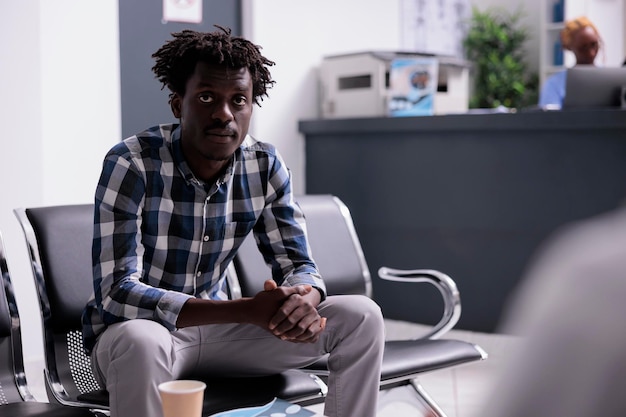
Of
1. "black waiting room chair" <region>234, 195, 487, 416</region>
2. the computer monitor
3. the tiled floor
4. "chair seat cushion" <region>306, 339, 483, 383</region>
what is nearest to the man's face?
"black waiting room chair" <region>234, 195, 487, 416</region>

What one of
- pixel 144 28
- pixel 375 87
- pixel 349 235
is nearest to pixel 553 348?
pixel 349 235

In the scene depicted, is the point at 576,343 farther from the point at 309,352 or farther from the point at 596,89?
the point at 596,89

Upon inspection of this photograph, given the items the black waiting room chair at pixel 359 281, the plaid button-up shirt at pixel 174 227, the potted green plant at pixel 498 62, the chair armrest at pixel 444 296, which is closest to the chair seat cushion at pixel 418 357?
the black waiting room chair at pixel 359 281

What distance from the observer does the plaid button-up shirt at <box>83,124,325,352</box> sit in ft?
5.94

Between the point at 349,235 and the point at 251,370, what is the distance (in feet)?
2.48

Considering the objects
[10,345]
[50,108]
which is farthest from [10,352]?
[50,108]

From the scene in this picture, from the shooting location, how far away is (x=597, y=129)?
360 centimetres

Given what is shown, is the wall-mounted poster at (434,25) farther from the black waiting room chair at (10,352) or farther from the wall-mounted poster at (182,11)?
the black waiting room chair at (10,352)

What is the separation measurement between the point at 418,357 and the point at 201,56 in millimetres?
896

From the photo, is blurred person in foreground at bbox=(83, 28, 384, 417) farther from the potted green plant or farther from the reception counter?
→ the potted green plant

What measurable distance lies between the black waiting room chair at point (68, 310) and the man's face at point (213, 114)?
36 cm

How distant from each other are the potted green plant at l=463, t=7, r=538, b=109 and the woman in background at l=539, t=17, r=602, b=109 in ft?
7.14

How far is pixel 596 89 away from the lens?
147 inches

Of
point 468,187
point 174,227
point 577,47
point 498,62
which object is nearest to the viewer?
point 174,227
